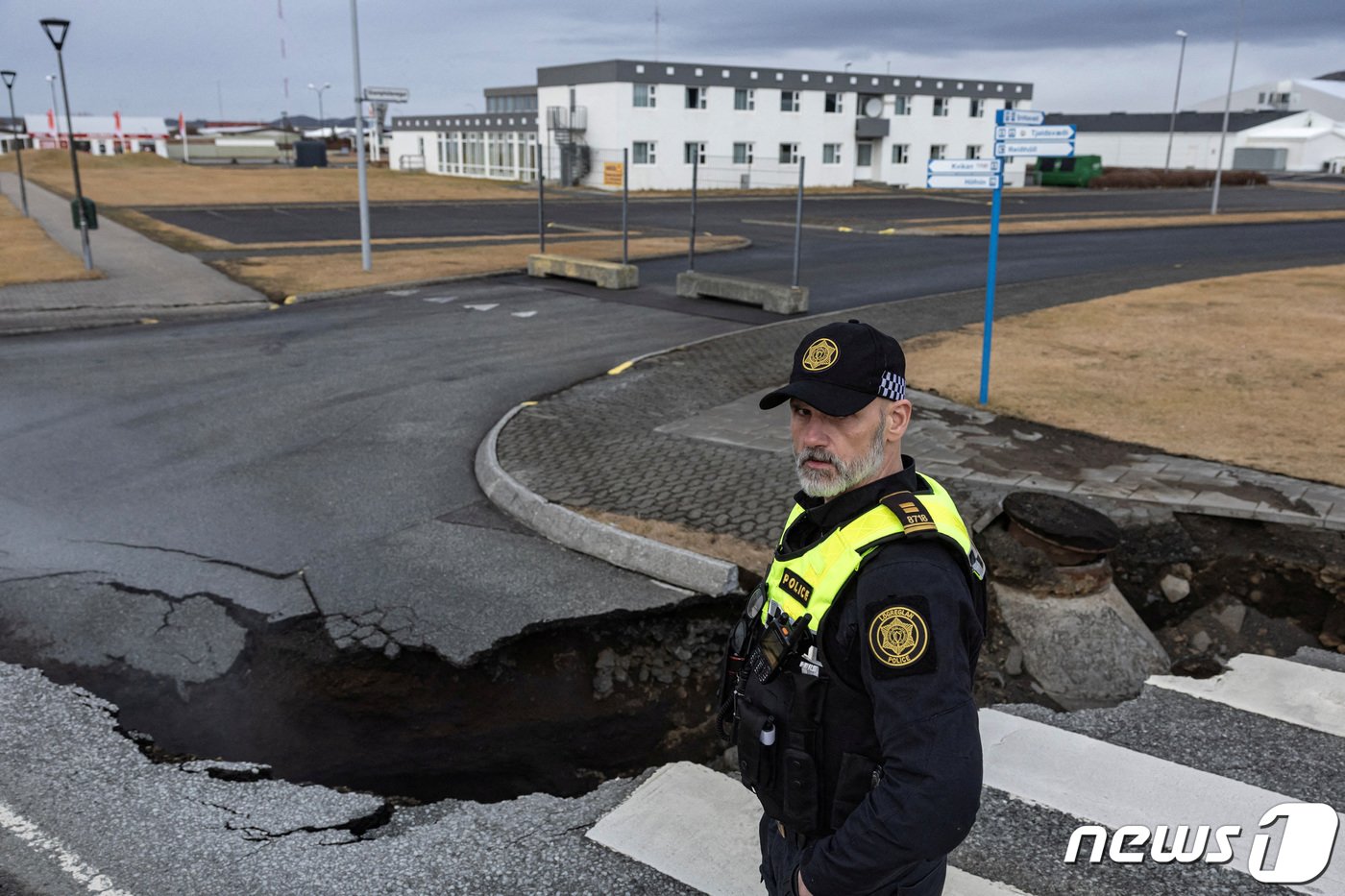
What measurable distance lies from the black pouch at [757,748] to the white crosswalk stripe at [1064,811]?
158cm

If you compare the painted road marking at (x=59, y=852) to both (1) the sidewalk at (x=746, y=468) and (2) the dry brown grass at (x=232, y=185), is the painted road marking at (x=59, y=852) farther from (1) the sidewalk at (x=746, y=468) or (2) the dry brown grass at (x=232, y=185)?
(2) the dry brown grass at (x=232, y=185)

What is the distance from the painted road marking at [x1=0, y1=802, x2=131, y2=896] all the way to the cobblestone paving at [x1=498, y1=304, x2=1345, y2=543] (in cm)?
420

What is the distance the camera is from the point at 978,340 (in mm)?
13664

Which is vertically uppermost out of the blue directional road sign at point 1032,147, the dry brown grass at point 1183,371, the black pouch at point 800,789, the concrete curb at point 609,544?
the blue directional road sign at point 1032,147

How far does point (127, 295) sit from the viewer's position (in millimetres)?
16938

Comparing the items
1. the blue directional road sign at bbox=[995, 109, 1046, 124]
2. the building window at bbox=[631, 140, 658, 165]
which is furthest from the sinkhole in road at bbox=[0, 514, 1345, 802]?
the building window at bbox=[631, 140, 658, 165]

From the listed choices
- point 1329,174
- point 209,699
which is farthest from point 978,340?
point 1329,174

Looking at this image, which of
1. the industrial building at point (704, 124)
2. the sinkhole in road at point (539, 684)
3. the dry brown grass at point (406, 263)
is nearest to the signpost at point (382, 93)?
the dry brown grass at point (406, 263)

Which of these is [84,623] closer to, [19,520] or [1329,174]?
[19,520]

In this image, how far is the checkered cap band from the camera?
2448 mm

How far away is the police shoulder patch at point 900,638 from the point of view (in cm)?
212

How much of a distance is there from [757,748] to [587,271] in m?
17.2

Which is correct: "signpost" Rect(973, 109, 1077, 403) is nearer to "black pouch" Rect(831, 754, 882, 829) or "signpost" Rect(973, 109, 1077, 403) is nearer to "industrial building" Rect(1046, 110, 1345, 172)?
"black pouch" Rect(831, 754, 882, 829)

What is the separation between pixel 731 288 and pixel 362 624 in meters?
12.0
